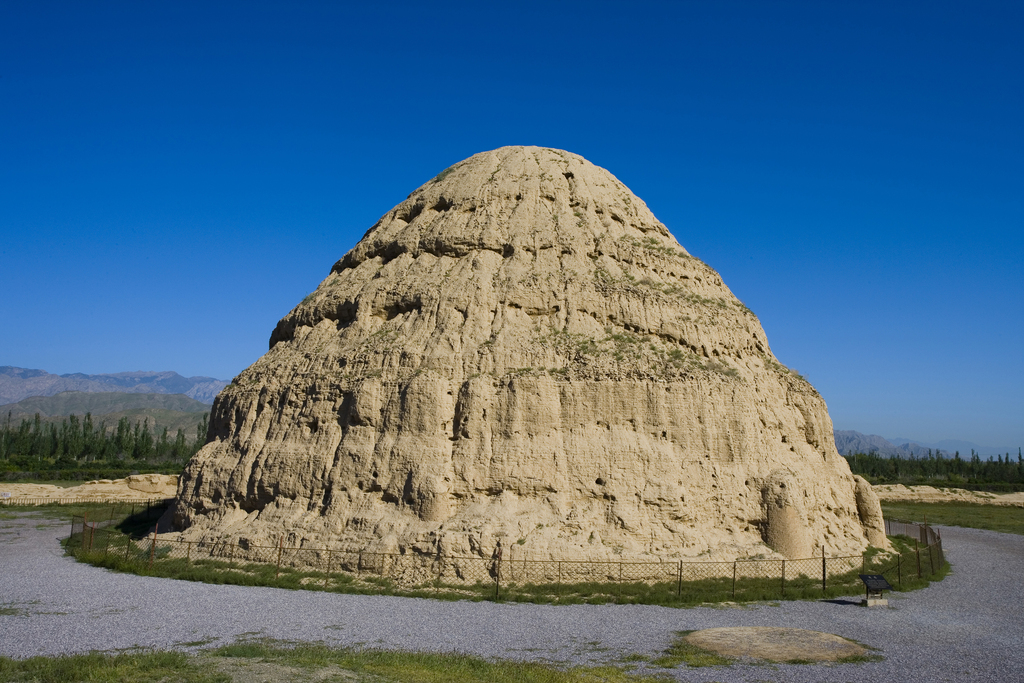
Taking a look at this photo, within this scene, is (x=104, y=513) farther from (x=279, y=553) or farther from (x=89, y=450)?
(x=89, y=450)

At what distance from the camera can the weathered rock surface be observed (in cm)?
2170

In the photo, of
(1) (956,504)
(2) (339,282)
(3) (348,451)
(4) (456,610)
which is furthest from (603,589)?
(1) (956,504)

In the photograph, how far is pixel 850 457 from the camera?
102 metres

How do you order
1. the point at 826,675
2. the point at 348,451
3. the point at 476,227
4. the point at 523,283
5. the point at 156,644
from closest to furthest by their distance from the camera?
the point at 826,675
the point at 156,644
the point at 348,451
the point at 523,283
the point at 476,227

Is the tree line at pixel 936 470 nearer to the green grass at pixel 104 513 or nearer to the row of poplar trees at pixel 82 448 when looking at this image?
the green grass at pixel 104 513

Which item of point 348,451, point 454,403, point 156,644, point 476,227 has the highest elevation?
point 476,227

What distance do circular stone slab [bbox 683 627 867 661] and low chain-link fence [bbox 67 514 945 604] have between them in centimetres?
287

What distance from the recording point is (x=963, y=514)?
5419 centimetres

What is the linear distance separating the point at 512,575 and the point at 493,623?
3.64 m

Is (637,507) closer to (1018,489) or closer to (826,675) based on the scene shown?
(826,675)

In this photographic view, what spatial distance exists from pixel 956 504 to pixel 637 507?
56878 millimetres

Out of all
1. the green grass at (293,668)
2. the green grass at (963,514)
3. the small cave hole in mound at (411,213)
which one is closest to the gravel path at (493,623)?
the green grass at (293,668)

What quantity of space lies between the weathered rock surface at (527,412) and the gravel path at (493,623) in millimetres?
2871

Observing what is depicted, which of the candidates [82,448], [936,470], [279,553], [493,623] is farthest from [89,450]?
[936,470]
